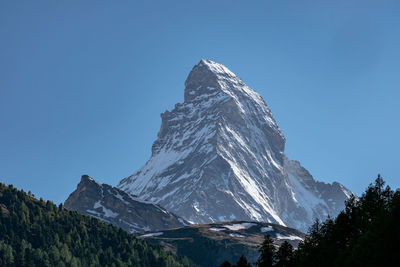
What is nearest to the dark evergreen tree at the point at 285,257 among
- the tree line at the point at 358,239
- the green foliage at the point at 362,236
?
the tree line at the point at 358,239

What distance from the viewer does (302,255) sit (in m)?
95.1

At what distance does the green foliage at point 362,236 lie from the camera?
229ft

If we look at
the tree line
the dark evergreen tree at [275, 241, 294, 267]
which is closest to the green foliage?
the tree line

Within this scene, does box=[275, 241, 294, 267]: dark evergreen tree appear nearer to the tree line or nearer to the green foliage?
the tree line

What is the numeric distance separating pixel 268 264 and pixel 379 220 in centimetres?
3259

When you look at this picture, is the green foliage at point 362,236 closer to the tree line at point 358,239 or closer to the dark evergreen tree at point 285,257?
the tree line at point 358,239

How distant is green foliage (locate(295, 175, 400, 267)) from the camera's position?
229 feet

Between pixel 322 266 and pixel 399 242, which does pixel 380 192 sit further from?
pixel 399 242

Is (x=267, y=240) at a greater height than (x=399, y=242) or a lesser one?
greater

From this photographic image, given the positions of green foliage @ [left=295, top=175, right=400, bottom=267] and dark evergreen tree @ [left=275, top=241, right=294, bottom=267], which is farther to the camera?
dark evergreen tree @ [left=275, top=241, right=294, bottom=267]

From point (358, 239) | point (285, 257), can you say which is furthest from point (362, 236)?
point (285, 257)

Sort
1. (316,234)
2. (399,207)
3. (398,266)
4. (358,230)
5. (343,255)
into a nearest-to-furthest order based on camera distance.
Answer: (398,266) < (399,207) < (343,255) < (358,230) < (316,234)

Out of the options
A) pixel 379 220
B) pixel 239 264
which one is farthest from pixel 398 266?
pixel 239 264

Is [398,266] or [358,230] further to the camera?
[358,230]
